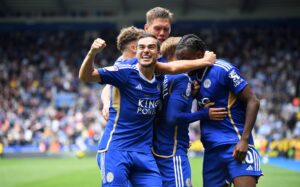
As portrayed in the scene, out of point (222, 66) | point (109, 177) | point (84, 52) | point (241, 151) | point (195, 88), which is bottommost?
point (109, 177)

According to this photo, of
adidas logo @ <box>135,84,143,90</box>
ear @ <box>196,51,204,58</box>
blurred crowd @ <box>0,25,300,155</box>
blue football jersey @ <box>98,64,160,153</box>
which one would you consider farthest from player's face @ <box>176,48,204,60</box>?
blurred crowd @ <box>0,25,300,155</box>

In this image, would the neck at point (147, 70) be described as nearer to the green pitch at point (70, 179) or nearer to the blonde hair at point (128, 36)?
the blonde hair at point (128, 36)

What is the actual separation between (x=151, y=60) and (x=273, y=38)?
2814 centimetres

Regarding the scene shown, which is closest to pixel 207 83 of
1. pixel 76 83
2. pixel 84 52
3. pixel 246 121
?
pixel 246 121

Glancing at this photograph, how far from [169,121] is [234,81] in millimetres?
770

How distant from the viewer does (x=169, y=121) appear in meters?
5.31

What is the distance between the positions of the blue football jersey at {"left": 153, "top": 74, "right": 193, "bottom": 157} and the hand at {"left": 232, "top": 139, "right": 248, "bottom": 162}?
58 cm

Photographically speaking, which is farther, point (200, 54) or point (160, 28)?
point (160, 28)

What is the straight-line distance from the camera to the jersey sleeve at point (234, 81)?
5.23 metres

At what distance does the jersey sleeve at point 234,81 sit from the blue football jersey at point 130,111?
76 centimetres

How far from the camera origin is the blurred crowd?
2456cm

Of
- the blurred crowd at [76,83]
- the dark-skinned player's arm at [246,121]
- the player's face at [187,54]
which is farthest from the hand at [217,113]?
the blurred crowd at [76,83]

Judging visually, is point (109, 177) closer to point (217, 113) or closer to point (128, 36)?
point (217, 113)

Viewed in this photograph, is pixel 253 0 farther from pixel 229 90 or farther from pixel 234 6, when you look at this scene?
pixel 229 90
